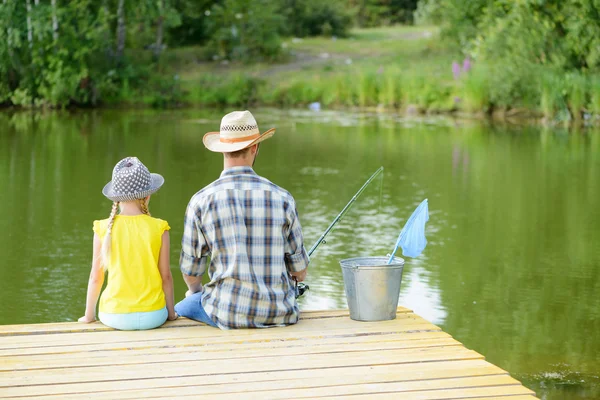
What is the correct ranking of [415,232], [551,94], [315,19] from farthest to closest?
[315,19]
[551,94]
[415,232]

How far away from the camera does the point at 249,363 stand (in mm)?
3279

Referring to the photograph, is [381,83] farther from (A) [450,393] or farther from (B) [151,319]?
(A) [450,393]

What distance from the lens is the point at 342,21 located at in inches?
1160

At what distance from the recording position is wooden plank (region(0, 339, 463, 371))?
3.27 metres

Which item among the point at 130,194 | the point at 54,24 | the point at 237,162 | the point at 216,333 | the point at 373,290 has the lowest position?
the point at 216,333

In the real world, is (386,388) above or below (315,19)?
below

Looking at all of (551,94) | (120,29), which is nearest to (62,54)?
(120,29)

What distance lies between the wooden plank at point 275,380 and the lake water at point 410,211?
129 centimetres

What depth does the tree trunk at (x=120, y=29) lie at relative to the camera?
861 inches

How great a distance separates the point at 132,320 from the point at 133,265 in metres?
0.20

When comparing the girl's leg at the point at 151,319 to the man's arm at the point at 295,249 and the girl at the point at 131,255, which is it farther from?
the man's arm at the point at 295,249

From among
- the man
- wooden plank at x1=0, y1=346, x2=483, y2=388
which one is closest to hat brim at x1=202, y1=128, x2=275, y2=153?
the man

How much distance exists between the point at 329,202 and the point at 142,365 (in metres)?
6.11

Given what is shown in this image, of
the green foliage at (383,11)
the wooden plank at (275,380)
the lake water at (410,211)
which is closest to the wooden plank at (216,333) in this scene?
the wooden plank at (275,380)
